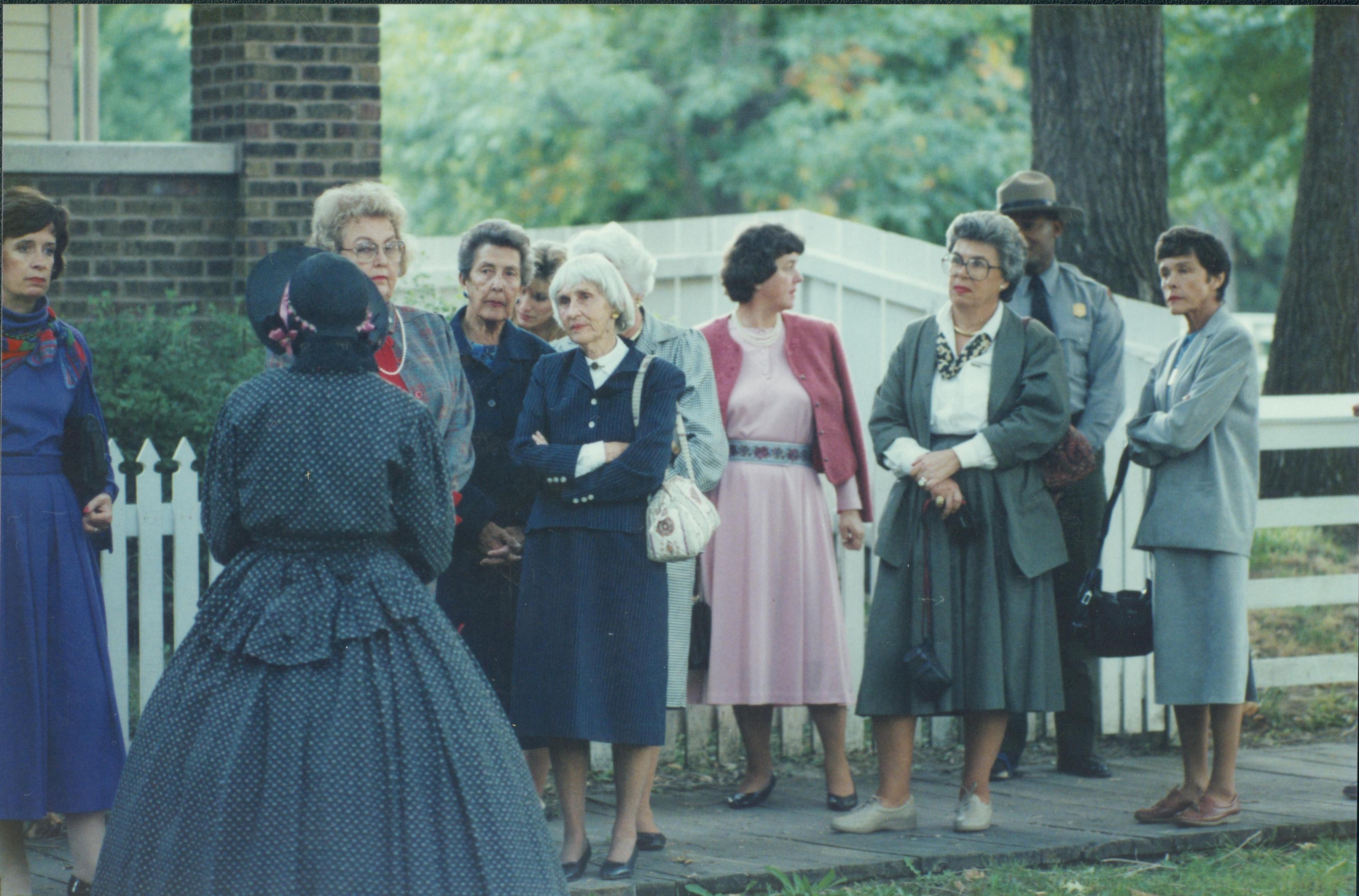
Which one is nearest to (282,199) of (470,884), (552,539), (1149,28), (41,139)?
(41,139)

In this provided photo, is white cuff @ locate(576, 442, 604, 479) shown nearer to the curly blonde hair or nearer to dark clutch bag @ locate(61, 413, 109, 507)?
the curly blonde hair

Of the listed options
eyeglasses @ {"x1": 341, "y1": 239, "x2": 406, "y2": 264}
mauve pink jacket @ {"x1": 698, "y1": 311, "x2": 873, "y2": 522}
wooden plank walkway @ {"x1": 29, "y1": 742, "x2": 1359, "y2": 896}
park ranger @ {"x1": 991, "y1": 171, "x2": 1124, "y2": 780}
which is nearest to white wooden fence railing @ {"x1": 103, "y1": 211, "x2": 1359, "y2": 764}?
eyeglasses @ {"x1": 341, "y1": 239, "x2": 406, "y2": 264}

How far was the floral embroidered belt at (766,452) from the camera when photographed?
604 cm

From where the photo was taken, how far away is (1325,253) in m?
9.80

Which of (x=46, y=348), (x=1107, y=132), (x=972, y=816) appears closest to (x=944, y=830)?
(x=972, y=816)

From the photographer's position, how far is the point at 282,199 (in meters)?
8.43

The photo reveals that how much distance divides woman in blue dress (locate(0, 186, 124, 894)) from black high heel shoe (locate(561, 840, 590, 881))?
1.32 metres

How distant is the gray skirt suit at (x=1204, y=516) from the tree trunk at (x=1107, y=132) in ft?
9.23

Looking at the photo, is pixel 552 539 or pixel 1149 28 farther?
pixel 1149 28

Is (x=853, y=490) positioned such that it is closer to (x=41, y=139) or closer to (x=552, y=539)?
(x=552, y=539)

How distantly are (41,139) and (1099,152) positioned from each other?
259 inches

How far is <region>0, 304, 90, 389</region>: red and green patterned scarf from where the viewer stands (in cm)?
478

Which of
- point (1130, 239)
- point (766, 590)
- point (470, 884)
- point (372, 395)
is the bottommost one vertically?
point (470, 884)

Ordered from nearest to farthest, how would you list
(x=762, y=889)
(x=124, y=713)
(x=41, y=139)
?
(x=762, y=889)
(x=124, y=713)
(x=41, y=139)
